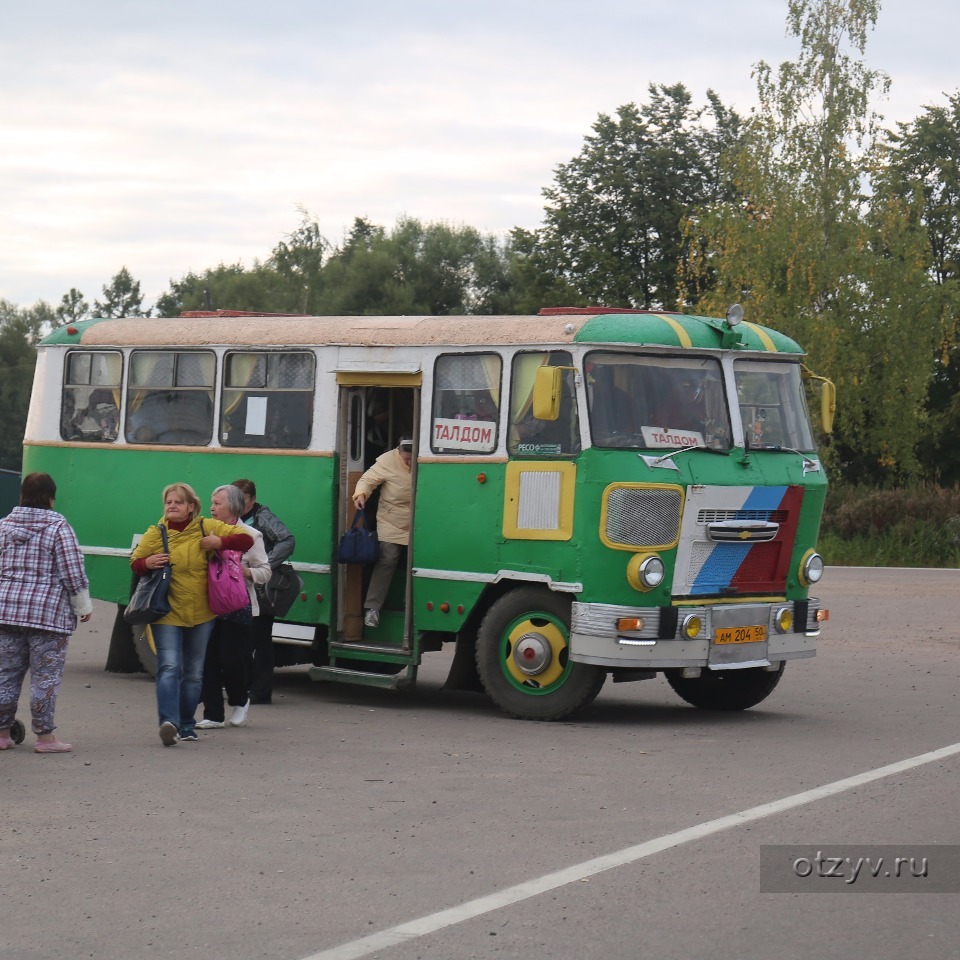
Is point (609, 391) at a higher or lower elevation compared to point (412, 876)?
higher

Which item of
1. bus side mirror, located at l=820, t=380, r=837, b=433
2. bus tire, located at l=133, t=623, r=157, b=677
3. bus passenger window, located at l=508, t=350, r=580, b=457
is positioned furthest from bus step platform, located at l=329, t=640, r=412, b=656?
bus side mirror, located at l=820, t=380, r=837, b=433

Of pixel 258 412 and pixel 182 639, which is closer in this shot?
pixel 182 639

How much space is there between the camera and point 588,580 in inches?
491

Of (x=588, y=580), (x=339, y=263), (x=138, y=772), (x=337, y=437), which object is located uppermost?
(x=339, y=263)

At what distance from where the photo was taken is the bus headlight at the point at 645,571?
12352 mm

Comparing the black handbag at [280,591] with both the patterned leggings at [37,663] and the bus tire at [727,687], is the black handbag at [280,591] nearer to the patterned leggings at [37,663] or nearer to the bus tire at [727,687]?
the patterned leggings at [37,663]

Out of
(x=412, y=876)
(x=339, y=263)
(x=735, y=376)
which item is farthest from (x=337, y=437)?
(x=339, y=263)

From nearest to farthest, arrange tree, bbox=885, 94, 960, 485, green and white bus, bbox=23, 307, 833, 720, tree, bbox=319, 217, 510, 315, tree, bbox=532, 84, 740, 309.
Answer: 1. green and white bus, bbox=23, 307, 833, 720
2. tree, bbox=885, 94, 960, 485
3. tree, bbox=532, 84, 740, 309
4. tree, bbox=319, 217, 510, 315

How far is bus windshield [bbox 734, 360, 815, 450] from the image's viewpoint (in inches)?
522

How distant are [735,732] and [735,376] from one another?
273 centimetres

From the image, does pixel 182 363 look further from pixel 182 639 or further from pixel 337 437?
pixel 182 639

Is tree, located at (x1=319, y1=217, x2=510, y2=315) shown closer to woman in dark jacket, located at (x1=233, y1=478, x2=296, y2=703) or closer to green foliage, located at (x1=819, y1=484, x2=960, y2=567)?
green foliage, located at (x1=819, y1=484, x2=960, y2=567)

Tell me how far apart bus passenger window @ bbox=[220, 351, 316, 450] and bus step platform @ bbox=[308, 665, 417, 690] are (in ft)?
6.03

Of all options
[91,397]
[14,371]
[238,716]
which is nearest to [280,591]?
[238,716]
